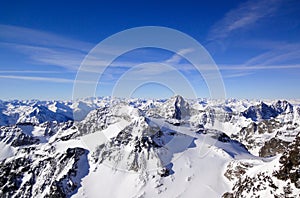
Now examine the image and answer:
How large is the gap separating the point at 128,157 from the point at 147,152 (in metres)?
9.01

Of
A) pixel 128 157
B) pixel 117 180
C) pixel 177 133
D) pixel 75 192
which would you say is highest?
pixel 177 133

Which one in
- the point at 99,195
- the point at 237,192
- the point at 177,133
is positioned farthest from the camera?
the point at 177,133

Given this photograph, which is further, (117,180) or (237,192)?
(117,180)

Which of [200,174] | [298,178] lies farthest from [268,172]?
[200,174]

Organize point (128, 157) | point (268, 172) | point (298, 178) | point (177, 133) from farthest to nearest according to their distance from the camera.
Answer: point (177, 133) → point (128, 157) → point (268, 172) → point (298, 178)

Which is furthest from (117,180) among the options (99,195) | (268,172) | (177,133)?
(268,172)

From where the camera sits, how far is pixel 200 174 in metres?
95.5

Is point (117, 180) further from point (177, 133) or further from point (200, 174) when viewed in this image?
point (177, 133)

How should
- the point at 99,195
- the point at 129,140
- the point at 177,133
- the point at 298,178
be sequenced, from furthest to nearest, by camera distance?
the point at 177,133 → the point at 129,140 → the point at 99,195 → the point at 298,178

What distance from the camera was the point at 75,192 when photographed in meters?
97.0

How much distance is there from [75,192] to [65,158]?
1982 cm

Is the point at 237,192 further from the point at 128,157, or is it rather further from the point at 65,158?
the point at 65,158

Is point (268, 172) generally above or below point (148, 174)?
above

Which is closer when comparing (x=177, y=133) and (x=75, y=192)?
(x=75, y=192)
